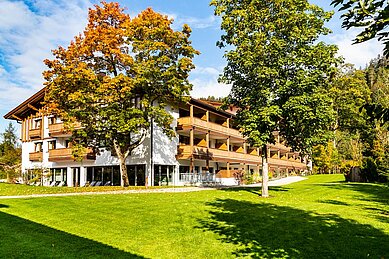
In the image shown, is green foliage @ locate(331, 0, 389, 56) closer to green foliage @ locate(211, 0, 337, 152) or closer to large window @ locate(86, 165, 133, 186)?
green foliage @ locate(211, 0, 337, 152)

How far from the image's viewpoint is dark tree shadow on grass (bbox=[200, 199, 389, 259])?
7.96 m

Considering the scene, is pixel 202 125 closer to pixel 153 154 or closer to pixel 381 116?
pixel 153 154

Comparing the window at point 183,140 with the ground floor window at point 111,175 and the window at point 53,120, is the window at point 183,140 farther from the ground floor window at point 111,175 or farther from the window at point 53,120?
the window at point 53,120

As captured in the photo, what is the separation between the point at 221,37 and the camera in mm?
21625

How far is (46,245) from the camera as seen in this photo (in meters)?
8.17

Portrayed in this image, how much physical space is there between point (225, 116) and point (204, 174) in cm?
1020

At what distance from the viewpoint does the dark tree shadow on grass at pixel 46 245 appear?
24.5 ft

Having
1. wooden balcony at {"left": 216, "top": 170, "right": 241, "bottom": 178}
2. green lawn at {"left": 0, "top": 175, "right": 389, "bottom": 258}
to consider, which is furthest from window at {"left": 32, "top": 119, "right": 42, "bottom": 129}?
green lawn at {"left": 0, "top": 175, "right": 389, "bottom": 258}

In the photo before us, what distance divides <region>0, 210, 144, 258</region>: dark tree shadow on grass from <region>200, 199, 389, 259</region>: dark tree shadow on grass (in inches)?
124

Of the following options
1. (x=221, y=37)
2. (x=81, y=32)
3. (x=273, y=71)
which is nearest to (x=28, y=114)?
(x=81, y=32)

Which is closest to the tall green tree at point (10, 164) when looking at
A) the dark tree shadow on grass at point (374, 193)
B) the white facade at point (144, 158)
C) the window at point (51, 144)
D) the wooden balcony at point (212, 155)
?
the white facade at point (144, 158)

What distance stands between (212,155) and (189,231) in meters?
27.7

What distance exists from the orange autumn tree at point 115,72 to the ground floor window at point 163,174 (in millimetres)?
4349

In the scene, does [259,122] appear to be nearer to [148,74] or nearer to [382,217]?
[382,217]
